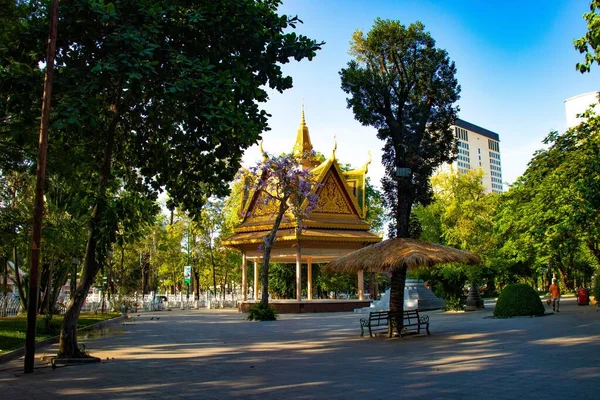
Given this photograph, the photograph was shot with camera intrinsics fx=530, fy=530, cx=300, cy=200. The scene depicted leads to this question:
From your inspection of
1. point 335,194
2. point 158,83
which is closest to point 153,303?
point 335,194

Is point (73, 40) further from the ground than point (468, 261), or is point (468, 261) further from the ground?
point (73, 40)

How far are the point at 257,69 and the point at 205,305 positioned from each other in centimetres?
3912

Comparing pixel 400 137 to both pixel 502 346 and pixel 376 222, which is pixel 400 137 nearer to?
pixel 502 346

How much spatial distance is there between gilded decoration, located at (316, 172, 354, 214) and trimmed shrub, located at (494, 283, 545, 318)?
1440 cm

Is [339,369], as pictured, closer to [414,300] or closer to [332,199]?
[414,300]

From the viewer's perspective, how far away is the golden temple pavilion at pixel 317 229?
108 ft

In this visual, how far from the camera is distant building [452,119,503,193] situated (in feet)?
581

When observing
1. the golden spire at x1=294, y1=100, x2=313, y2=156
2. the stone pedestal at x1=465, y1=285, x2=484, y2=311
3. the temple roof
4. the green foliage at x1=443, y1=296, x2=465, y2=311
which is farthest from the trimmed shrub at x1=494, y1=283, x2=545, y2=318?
the golden spire at x1=294, y1=100, x2=313, y2=156

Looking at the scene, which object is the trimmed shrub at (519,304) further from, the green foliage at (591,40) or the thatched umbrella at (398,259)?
the green foliage at (591,40)

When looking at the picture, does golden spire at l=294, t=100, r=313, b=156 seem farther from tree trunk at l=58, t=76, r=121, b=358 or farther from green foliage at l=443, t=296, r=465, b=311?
tree trunk at l=58, t=76, r=121, b=358

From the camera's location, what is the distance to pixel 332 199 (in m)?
34.9

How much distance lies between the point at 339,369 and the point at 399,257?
550 centimetres

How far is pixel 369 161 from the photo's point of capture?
129 ft

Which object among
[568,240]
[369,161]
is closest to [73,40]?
[568,240]
